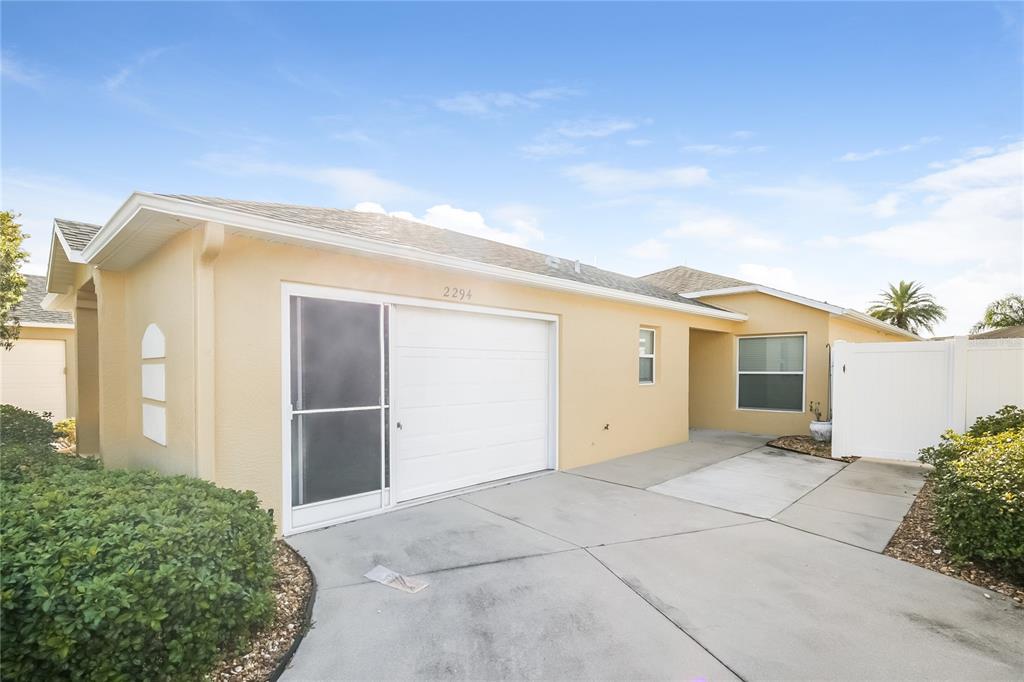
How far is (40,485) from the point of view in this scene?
3.48 m

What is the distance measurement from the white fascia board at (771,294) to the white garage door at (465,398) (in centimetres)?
661

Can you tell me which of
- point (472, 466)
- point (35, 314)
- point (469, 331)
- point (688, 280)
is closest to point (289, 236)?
point (469, 331)

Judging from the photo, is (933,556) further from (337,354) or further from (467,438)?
(337,354)

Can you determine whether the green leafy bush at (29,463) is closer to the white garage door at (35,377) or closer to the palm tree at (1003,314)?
the white garage door at (35,377)

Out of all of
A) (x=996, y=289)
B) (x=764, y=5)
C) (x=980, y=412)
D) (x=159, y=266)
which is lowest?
(x=980, y=412)

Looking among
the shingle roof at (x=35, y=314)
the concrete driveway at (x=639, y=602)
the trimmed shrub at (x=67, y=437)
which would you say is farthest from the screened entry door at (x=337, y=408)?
the shingle roof at (x=35, y=314)

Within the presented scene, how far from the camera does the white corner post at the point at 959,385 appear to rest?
7.55m

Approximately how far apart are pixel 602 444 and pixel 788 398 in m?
5.77

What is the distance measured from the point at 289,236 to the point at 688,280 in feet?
41.3

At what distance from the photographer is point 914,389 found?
314 inches

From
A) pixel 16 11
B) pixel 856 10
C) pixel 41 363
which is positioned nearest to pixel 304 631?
pixel 16 11

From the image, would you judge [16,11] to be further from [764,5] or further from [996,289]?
[996,289]

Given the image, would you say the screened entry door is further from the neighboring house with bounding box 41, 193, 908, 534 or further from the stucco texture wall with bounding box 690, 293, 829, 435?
the stucco texture wall with bounding box 690, 293, 829, 435

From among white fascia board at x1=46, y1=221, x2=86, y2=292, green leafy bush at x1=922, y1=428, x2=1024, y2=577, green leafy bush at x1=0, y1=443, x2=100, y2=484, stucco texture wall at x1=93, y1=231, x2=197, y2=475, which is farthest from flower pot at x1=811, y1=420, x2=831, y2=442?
white fascia board at x1=46, y1=221, x2=86, y2=292
